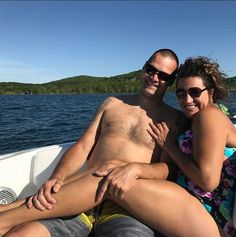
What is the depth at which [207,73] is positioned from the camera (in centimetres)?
251

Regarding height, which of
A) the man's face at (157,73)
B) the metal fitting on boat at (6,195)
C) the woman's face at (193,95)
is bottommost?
the metal fitting on boat at (6,195)

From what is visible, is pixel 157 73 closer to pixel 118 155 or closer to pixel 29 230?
pixel 118 155

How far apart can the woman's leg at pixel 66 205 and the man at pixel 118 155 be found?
0.03 m

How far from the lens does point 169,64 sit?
3059 millimetres

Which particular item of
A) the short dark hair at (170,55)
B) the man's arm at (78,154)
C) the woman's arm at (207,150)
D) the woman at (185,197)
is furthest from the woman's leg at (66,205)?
the short dark hair at (170,55)

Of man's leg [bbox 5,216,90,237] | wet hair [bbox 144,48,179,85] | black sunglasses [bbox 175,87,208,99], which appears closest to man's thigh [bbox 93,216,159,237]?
man's leg [bbox 5,216,90,237]

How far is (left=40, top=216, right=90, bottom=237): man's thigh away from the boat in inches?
34.9

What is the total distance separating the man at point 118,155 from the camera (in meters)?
2.17

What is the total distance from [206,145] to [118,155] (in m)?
0.86

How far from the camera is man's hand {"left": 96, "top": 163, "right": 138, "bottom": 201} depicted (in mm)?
2164

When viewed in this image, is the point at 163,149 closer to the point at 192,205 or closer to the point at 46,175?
the point at 192,205

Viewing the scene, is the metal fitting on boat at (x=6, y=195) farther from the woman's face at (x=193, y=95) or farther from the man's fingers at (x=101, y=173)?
the woman's face at (x=193, y=95)

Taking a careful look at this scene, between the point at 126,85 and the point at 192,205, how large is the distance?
106426 millimetres

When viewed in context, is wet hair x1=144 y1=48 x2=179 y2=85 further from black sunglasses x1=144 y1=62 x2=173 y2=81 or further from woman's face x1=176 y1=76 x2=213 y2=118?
woman's face x1=176 y1=76 x2=213 y2=118
